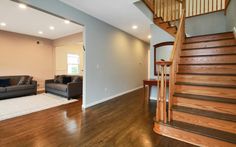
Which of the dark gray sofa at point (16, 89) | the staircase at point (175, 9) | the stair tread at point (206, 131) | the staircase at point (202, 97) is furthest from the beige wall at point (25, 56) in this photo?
the stair tread at point (206, 131)

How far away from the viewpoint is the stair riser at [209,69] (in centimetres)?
262

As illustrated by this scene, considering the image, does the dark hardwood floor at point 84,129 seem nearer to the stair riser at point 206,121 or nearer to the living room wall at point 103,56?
the stair riser at point 206,121

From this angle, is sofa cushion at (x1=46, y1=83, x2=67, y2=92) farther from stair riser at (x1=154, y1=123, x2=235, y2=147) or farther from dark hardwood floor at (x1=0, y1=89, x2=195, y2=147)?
stair riser at (x1=154, y1=123, x2=235, y2=147)

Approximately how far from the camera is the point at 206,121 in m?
2.16

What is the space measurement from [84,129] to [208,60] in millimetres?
2960

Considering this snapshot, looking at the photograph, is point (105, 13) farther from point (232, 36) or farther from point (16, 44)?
point (16, 44)

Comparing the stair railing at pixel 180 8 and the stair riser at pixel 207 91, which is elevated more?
the stair railing at pixel 180 8

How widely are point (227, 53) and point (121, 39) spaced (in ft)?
11.2

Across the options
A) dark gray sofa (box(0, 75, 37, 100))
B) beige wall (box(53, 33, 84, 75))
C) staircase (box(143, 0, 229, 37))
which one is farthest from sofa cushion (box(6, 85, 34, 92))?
staircase (box(143, 0, 229, 37))

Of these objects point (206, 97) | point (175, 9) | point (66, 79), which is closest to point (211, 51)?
point (206, 97)

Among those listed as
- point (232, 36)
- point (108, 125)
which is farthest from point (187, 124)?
point (232, 36)

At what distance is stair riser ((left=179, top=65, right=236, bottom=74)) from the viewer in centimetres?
262

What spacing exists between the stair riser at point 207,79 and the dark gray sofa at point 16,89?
17.2 feet

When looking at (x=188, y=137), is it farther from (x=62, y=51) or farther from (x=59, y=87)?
(x=62, y=51)
